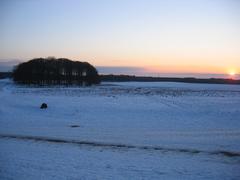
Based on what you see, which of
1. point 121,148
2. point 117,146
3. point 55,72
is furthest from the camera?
point 55,72

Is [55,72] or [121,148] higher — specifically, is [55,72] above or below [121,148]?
above

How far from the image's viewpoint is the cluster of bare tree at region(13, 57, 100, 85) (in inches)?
3393

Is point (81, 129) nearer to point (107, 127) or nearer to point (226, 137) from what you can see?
point (107, 127)

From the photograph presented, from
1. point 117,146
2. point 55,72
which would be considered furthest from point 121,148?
point 55,72

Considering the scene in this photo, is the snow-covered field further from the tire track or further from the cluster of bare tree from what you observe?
the cluster of bare tree

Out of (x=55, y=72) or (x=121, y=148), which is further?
(x=55, y=72)

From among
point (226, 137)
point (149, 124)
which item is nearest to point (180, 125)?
point (149, 124)

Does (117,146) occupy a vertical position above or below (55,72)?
below

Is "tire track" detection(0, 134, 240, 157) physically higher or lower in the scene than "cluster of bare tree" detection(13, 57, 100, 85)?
lower

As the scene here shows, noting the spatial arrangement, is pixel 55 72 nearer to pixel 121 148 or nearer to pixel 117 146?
pixel 117 146

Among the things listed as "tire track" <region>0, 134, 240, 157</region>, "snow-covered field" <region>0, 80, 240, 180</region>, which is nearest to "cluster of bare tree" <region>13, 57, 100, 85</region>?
"snow-covered field" <region>0, 80, 240, 180</region>

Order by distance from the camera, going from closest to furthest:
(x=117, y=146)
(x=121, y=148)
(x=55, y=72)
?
1. (x=121, y=148)
2. (x=117, y=146)
3. (x=55, y=72)

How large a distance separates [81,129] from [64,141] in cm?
280

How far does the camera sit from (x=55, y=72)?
89750 millimetres
